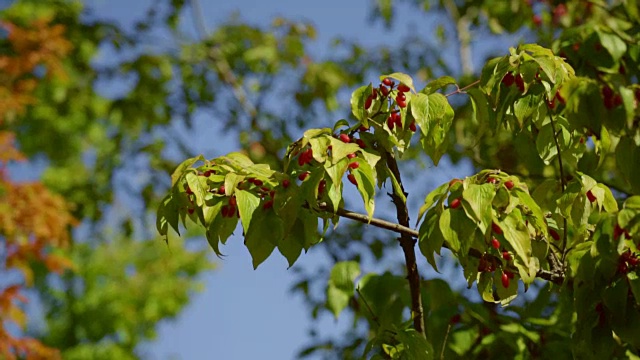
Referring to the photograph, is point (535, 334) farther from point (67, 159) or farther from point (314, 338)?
point (67, 159)

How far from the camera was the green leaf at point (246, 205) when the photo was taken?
1.35m

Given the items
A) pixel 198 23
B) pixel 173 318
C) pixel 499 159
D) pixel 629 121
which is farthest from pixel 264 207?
pixel 173 318

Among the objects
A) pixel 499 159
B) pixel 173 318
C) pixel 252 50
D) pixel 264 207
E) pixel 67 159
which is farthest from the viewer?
pixel 67 159

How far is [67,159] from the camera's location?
43.6 ft

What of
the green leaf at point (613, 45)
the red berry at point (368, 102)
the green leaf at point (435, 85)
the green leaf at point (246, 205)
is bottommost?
the green leaf at point (613, 45)

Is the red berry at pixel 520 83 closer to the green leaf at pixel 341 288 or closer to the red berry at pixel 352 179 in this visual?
the red berry at pixel 352 179

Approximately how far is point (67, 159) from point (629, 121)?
12798 mm

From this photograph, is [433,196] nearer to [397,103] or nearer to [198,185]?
[397,103]

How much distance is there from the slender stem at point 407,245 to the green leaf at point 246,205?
0.27 m

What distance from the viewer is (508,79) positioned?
1.53 meters

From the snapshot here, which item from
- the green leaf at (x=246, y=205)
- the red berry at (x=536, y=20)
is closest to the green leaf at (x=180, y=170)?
the green leaf at (x=246, y=205)

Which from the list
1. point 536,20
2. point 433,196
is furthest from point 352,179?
point 536,20

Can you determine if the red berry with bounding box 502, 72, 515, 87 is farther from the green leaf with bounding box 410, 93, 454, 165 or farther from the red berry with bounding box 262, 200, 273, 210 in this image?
the red berry with bounding box 262, 200, 273, 210

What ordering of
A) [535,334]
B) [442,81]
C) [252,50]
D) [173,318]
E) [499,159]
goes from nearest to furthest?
[442,81]
[535,334]
[499,159]
[252,50]
[173,318]
